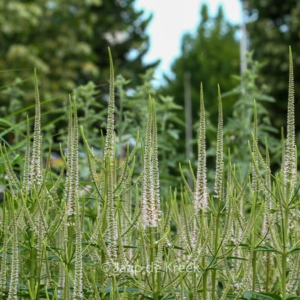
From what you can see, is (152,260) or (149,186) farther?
(152,260)

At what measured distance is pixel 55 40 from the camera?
26.6 m

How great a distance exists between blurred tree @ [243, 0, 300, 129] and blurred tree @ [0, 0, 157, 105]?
701 cm

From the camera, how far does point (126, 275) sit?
226cm

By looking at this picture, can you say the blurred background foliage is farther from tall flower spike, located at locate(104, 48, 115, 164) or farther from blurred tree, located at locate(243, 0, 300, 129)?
tall flower spike, located at locate(104, 48, 115, 164)

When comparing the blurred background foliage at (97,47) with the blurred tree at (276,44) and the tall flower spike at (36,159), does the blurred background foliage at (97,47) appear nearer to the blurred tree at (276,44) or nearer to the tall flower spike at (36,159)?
the blurred tree at (276,44)

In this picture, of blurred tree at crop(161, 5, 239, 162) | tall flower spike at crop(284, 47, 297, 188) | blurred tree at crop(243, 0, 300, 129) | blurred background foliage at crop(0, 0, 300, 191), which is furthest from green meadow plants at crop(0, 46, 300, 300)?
blurred tree at crop(161, 5, 239, 162)

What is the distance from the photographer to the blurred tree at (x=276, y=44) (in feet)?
83.3

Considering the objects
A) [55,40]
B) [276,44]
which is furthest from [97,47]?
[276,44]

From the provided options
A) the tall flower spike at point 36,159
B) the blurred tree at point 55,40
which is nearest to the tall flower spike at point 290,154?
the tall flower spike at point 36,159

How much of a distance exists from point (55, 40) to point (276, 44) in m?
9.30

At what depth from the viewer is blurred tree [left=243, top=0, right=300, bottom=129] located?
25.4 metres

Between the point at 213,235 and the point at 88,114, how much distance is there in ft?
14.7

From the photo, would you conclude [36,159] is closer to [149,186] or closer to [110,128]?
[110,128]

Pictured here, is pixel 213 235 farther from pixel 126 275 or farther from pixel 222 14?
pixel 222 14
